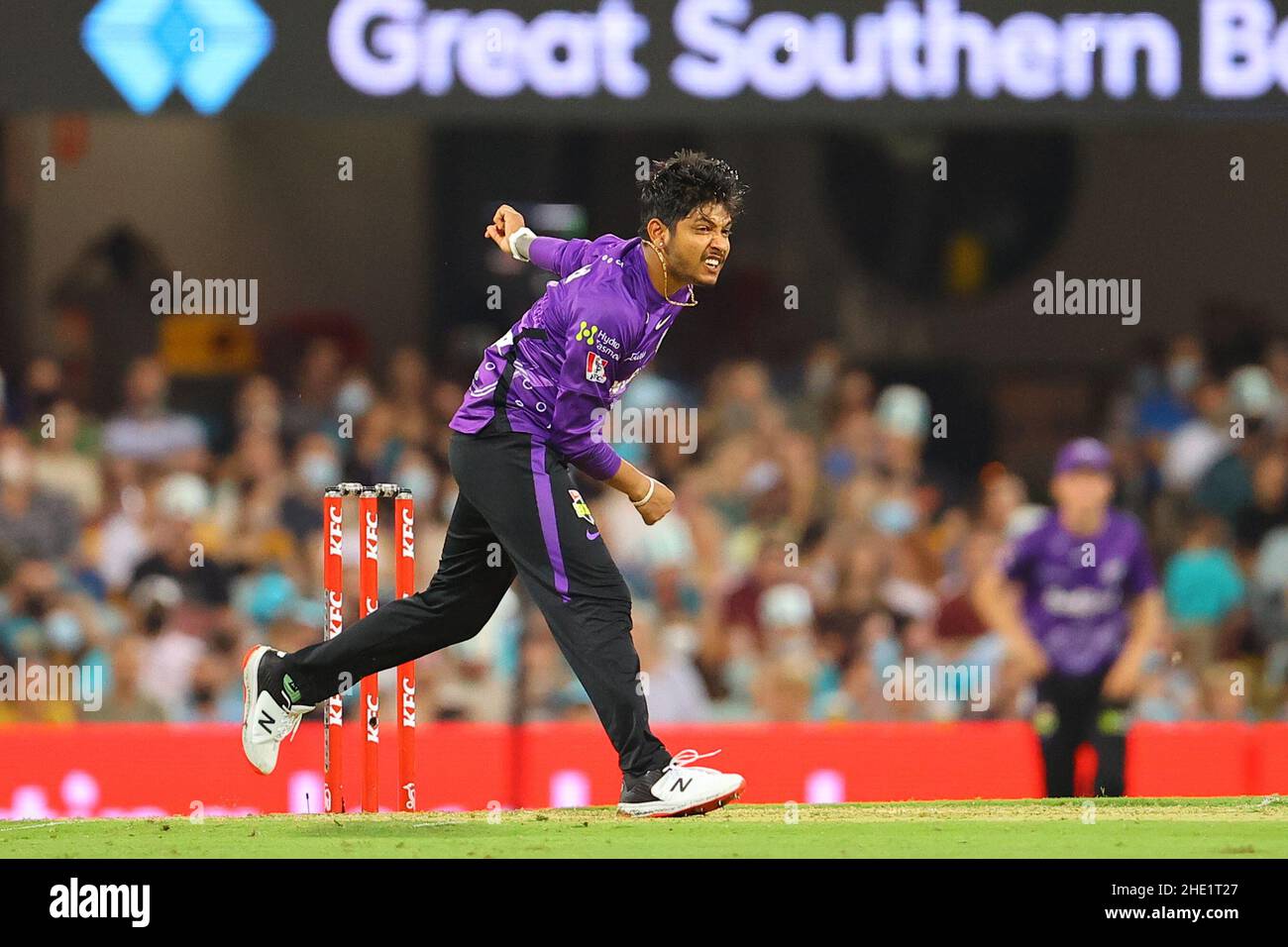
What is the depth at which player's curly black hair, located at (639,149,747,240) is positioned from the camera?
6.45 m

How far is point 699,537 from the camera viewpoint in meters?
12.0

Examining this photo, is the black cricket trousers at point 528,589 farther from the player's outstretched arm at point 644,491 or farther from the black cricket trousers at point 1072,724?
the black cricket trousers at point 1072,724

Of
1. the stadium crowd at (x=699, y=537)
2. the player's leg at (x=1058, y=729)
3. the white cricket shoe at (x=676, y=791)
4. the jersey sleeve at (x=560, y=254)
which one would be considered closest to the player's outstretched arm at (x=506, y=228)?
the jersey sleeve at (x=560, y=254)

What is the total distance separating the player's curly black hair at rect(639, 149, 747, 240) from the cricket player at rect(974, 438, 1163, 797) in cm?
340

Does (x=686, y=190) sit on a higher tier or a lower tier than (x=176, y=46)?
lower

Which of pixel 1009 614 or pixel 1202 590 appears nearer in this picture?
pixel 1009 614

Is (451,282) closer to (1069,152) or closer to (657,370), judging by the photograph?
(657,370)

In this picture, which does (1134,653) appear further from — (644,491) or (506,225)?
(506,225)

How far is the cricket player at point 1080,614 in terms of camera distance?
30.2 feet

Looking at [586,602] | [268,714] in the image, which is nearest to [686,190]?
[586,602]

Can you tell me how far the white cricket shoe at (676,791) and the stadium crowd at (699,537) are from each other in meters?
4.37

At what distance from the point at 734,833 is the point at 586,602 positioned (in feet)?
2.61

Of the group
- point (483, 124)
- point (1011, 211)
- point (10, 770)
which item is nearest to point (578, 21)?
point (483, 124)

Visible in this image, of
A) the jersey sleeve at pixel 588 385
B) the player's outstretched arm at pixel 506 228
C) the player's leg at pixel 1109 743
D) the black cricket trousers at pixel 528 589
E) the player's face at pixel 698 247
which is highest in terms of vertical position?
the player's outstretched arm at pixel 506 228
